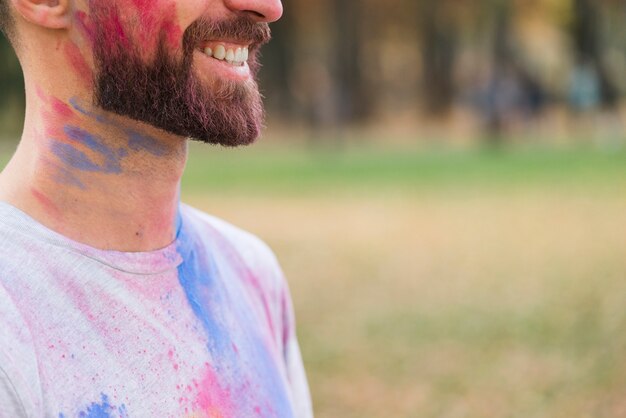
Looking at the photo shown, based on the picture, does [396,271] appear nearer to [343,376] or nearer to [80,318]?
[343,376]

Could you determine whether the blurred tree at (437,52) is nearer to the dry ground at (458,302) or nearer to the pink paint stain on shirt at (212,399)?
the dry ground at (458,302)

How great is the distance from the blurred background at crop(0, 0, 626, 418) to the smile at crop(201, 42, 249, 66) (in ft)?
18.9

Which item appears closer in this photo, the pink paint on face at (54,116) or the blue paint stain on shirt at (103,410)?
the blue paint stain on shirt at (103,410)

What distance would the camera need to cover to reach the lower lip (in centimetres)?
238

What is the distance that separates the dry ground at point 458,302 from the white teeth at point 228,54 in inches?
225

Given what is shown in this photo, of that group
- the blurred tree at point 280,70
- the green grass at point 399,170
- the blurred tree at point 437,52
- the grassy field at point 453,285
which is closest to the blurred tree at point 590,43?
the green grass at point 399,170

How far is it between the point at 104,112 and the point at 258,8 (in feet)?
1.43

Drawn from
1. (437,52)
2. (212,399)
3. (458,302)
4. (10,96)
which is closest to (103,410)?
(212,399)

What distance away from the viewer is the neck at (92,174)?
2.21 meters

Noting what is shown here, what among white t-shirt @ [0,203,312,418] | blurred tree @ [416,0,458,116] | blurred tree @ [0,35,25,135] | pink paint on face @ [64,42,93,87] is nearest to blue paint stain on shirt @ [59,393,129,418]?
white t-shirt @ [0,203,312,418]

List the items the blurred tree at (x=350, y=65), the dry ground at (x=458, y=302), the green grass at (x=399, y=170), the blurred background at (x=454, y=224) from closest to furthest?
the dry ground at (x=458, y=302)
the blurred background at (x=454, y=224)
the green grass at (x=399, y=170)
the blurred tree at (x=350, y=65)

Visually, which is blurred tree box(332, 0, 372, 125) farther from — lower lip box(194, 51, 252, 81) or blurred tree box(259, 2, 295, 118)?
lower lip box(194, 51, 252, 81)

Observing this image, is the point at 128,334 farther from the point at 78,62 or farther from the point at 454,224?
the point at 454,224

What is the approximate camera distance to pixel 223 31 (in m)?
2.37
